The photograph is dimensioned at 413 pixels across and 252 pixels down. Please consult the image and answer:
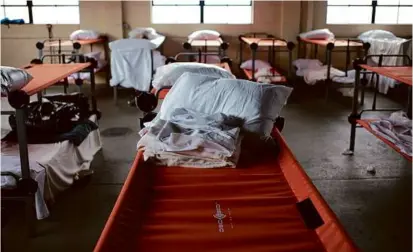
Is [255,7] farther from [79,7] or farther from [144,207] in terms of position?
[144,207]

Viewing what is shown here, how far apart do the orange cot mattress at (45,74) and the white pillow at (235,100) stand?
2.39 feet

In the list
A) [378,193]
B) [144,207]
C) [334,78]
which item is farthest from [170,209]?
[334,78]

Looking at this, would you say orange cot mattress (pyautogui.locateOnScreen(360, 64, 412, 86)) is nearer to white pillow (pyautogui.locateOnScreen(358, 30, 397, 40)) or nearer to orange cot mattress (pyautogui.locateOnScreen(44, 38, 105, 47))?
white pillow (pyautogui.locateOnScreen(358, 30, 397, 40))

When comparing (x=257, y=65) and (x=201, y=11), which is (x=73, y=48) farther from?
(x=257, y=65)

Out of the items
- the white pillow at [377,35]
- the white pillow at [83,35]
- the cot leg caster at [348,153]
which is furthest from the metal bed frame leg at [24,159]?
the white pillow at [377,35]

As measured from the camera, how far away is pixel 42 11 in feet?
23.7

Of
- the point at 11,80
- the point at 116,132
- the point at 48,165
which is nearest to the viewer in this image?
the point at 11,80

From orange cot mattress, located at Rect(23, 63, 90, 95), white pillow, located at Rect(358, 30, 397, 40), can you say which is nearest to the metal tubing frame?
orange cot mattress, located at Rect(23, 63, 90, 95)

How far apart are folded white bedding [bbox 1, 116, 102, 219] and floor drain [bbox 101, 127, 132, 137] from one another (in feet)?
3.41

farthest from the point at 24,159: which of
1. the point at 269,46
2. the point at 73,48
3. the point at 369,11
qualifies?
the point at 369,11

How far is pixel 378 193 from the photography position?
3.15 meters

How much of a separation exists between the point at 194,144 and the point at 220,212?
1.60 feet

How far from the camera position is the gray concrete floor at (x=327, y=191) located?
2.53 metres

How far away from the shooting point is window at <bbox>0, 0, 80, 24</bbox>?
23.5 ft
